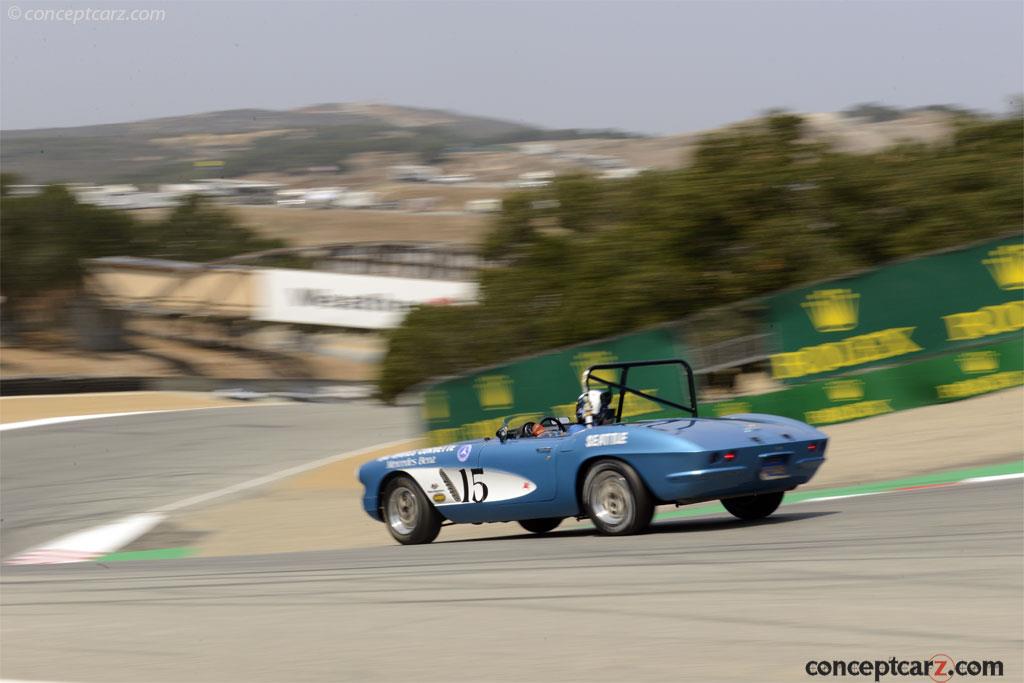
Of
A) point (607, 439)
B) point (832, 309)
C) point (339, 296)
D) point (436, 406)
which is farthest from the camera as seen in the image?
point (339, 296)

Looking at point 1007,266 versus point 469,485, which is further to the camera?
point 1007,266

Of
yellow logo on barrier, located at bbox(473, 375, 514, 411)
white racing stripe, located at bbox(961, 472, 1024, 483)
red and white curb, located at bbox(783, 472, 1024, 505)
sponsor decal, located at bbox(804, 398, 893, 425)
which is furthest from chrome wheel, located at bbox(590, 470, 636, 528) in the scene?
yellow logo on barrier, located at bbox(473, 375, 514, 411)

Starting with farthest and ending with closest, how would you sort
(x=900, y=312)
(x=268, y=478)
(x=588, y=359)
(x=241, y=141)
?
(x=241, y=141) < (x=268, y=478) < (x=588, y=359) < (x=900, y=312)

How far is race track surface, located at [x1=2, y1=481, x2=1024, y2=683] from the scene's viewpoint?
4.55 meters

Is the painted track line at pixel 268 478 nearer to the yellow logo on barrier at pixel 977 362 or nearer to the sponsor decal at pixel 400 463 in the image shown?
the sponsor decal at pixel 400 463

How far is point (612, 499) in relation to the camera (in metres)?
8.62

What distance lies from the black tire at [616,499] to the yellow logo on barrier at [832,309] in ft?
23.7

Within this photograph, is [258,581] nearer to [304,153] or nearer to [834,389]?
[834,389]

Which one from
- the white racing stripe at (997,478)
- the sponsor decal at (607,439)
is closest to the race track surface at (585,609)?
the sponsor decal at (607,439)

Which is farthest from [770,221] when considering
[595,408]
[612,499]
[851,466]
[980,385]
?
[612,499]

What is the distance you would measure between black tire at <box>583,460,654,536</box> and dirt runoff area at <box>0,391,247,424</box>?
31912mm

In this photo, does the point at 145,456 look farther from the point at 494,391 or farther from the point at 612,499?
the point at 612,499

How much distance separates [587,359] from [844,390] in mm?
3902

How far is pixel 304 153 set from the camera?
433ft
